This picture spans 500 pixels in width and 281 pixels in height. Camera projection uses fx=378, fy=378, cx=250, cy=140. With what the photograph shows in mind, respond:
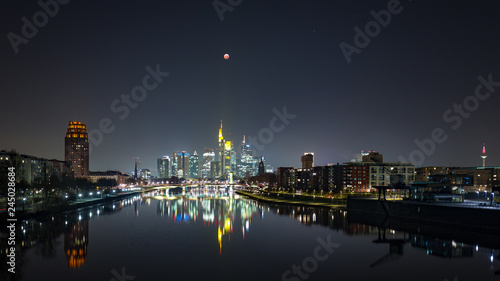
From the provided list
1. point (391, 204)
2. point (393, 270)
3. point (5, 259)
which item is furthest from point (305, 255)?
point (391, 204)

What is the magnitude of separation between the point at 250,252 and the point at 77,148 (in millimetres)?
167792

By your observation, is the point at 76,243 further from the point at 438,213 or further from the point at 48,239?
the point at 438,213

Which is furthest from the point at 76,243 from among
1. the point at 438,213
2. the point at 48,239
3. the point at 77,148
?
the point at 77,148

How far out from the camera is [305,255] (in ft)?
92.8

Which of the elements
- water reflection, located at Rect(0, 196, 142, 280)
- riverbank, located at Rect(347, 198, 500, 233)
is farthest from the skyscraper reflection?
riverbank, located at Rect(347, 198, 500, 233)

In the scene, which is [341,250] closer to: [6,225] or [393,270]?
[393,270]

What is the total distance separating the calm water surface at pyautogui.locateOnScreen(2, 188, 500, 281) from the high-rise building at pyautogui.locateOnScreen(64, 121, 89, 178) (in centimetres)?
13914

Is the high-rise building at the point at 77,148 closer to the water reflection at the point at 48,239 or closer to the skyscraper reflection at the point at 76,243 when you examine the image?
the water reflection at the point at 48,239

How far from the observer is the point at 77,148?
176250mm

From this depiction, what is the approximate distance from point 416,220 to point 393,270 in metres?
21.4

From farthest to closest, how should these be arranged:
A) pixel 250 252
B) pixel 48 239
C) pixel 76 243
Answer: pixel 48 239 → pixel 76 243 → pixel 250 252

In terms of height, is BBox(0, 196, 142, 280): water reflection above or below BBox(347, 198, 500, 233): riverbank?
below

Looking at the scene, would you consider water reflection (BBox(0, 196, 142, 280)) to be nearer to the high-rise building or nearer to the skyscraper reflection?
the skyscraper reflection

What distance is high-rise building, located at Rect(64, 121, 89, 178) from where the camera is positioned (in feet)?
566
